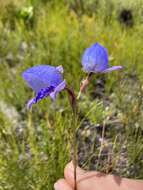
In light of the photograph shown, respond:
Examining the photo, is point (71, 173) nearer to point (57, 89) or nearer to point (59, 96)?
point (57, 89)

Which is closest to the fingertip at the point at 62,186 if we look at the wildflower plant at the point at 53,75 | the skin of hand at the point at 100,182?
the skin of hand at the point at 100,182

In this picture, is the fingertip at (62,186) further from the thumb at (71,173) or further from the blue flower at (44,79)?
the blue flower at (44,79)

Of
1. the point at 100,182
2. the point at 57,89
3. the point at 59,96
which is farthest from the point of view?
the point at 59,96

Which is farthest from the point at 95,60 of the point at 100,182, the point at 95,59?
the point at 100,182

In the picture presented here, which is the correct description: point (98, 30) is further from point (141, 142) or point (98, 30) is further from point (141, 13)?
point (141, 142)

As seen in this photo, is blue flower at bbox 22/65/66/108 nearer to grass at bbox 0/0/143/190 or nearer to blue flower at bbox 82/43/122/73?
blue flower at bbox 82/43/122/73
